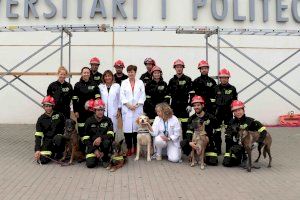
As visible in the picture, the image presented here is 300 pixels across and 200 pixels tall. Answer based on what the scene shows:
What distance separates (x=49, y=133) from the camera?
724 centimetres

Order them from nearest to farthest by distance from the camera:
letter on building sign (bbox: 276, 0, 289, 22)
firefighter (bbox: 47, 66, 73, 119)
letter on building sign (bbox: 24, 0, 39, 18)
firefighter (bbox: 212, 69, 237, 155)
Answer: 1. firefighter (bbox: 212, 69, 237, 155)
2. firefighter (bbox: 47, 66, 73, 119)
3. letter on building sign (bbox: 24, 0, 39, 18)
4. letter on building sign (bbox: 276, 0, 289, 22)

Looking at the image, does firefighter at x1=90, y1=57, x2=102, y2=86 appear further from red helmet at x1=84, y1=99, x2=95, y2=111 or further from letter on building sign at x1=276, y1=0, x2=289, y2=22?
letter on building sign at x1=276, y1=0, x2=289, y2=22

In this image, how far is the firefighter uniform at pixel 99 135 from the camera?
22.6 ft

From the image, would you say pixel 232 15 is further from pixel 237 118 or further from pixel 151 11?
pixel 237 118

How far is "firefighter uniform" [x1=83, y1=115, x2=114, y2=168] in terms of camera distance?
6.89m

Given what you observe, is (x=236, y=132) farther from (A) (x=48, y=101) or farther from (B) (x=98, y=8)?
(B) (x=98, y=8)

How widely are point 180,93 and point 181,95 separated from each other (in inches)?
1.9

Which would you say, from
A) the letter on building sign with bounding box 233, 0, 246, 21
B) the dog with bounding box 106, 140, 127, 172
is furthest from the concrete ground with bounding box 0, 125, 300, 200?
the letter on building sign with bounding box 233, 0, 246, 21

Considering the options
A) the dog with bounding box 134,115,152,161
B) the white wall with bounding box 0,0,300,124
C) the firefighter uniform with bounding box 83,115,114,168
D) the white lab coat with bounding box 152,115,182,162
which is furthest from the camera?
the white wall with bounding box 0,0,300,124

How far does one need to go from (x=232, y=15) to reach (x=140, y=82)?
6674mm

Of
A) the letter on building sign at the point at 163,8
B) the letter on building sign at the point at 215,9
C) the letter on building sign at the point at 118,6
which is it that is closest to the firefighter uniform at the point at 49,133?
the letter on building sign at the point at 118,6

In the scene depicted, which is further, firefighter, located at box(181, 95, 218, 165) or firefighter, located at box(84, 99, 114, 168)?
firefighter, located at box(181, 95, 218, 165)

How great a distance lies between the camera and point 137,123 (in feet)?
24.1

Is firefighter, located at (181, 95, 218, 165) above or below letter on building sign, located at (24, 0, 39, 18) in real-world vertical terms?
below
